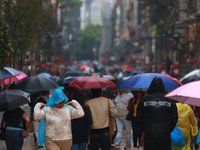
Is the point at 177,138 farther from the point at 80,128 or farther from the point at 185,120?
the point at 80,128

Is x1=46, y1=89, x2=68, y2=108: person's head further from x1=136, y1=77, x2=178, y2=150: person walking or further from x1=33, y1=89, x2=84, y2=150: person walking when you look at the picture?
x1=136, y1=77, x2=178, y2=150: person walking

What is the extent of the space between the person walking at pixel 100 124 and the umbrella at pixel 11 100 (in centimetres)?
117

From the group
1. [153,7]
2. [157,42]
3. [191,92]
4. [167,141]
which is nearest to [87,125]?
[167,141]

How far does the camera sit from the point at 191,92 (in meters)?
6.02

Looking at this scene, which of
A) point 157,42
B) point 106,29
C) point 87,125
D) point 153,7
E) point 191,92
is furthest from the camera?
point 106,29

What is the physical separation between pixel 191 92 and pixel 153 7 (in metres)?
39.8

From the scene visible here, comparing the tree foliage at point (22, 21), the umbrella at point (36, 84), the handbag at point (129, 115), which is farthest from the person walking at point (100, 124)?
the tree foliage at point (22, 21)

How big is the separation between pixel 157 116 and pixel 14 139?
232cm

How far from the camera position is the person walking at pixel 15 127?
6.93 meters

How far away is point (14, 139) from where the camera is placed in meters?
6.93

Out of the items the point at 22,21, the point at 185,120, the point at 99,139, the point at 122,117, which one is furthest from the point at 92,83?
the point at 22,21

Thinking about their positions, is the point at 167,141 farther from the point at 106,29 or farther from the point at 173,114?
the point at 106,29

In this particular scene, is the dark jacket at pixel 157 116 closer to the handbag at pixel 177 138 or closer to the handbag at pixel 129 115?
the handbag at pixel 177 138

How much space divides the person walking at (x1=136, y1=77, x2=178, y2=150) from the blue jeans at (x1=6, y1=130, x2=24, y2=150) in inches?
77.5
